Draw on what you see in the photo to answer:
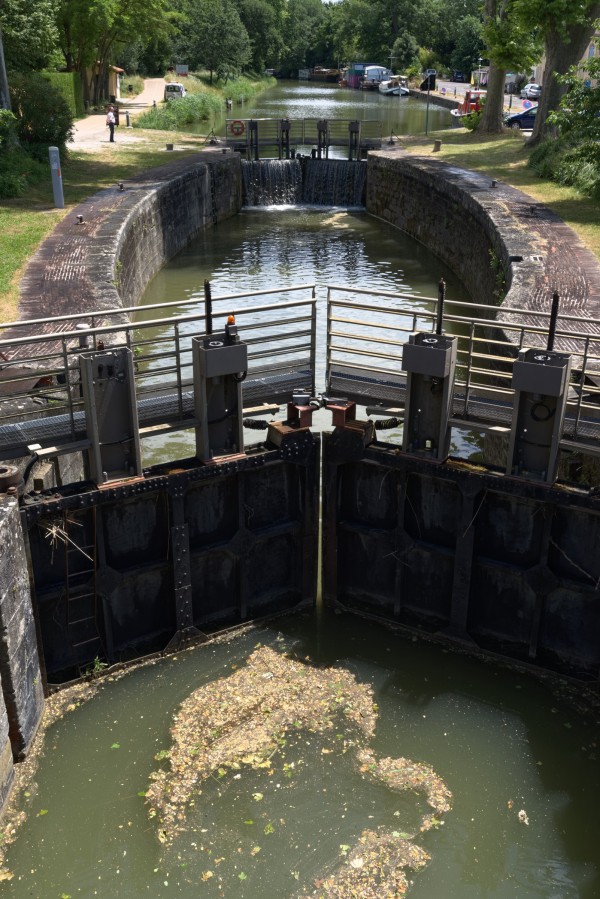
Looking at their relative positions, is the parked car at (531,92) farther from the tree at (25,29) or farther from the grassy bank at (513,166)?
the tree at (25,29)

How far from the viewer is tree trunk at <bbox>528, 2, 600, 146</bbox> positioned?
98.1 feet

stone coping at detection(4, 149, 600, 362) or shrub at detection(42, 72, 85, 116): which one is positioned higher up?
shrub at detection(42, 72, 85, 116)

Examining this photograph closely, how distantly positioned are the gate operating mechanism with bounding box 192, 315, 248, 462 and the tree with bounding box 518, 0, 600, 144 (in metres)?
20.7

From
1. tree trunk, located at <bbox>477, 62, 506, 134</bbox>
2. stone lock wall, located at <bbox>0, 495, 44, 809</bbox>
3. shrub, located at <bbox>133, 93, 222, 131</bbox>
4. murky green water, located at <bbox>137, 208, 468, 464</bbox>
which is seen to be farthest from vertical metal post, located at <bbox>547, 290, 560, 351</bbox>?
shrub, located at <bbox>133, 93, 222, 131</bbox>

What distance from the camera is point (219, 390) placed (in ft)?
30.9

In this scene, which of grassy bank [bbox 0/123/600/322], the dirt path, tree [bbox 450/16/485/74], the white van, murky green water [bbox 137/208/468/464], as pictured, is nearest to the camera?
grassy bank [bbox 0/123/600/322]

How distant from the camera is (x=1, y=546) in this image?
7680 millimetres

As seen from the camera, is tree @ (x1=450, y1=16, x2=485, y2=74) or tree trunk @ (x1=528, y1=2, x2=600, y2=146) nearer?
tree trunk @ (x1=528, y1=2, x2=600, y2=146)

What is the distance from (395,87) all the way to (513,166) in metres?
56.3

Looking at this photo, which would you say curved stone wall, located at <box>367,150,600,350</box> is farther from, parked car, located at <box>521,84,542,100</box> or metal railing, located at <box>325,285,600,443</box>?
parked car, located at <box>521,84,542,100</box>

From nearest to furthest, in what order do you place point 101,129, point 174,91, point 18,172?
point 18,172
point 101,129
point 174,91

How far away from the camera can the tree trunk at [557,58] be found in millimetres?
29891

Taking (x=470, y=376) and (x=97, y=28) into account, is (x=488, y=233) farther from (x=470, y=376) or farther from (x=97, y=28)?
(x=97, y=28)

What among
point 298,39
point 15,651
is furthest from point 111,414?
point 298,39
